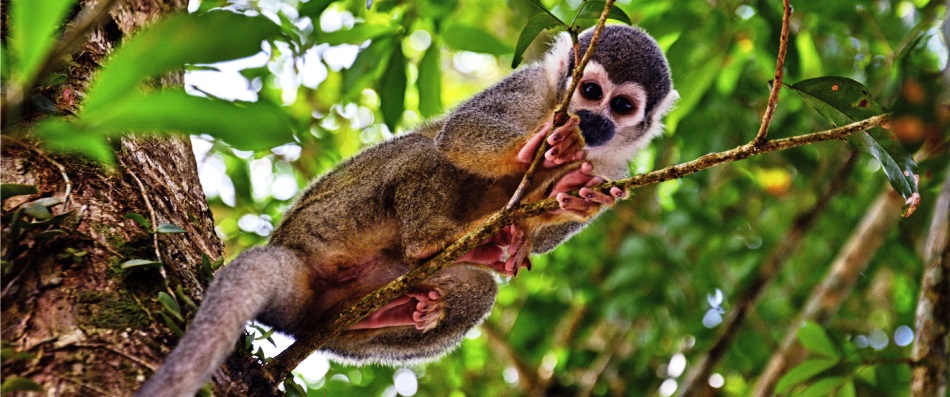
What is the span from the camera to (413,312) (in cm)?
314

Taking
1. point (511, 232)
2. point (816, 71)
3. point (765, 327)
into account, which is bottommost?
point (765, 327)

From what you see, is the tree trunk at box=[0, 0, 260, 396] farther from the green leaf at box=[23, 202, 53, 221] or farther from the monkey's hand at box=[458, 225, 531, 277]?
the monkey's hand at box=[458, 225, 531, 277]

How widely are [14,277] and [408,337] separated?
5.55ft

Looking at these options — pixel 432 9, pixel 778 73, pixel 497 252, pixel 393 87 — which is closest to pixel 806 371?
pixel 497 252

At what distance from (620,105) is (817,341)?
1.46 meters

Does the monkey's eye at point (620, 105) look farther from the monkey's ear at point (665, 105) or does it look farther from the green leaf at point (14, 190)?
the green leaf at point (14, 190)

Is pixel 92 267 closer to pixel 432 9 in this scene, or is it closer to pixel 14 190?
pixel 14 190

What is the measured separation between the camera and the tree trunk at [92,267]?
5.90ft

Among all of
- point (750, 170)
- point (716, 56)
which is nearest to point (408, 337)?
point (716, 56)

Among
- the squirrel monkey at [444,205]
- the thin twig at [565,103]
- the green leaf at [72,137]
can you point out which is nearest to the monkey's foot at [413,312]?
the squirrel monkey at [444,205]

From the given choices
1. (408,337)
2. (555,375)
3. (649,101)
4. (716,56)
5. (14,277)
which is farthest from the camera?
(555,375)

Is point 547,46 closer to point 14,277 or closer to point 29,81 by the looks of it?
point 14,277

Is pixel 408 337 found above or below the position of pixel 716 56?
→ below

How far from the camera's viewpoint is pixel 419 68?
370 cm
